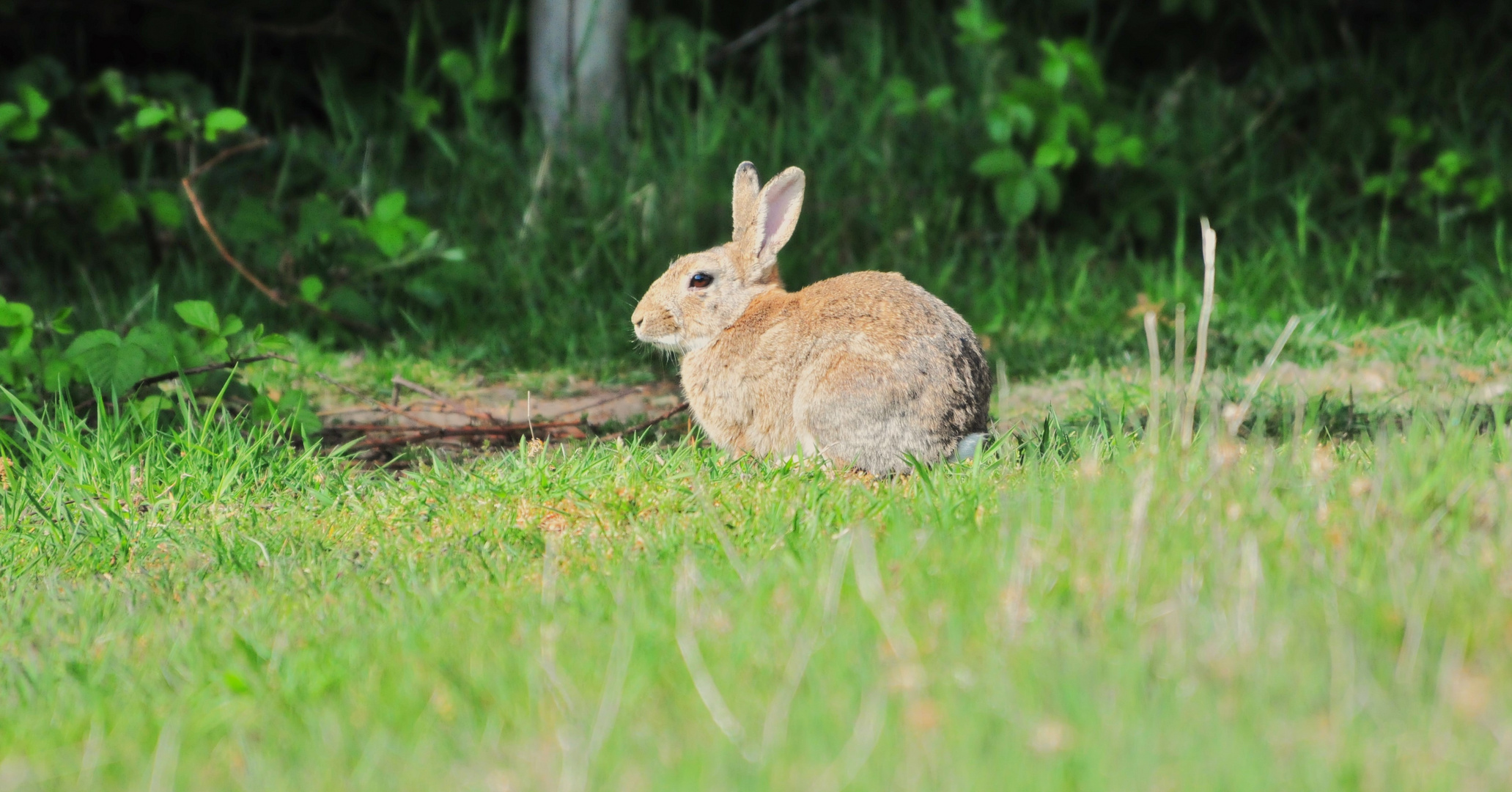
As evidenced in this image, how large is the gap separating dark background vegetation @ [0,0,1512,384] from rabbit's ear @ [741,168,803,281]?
4.38ft

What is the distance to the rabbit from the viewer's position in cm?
400

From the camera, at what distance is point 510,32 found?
7.57 metres

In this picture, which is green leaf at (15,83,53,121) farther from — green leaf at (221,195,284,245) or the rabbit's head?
the rabbit's head

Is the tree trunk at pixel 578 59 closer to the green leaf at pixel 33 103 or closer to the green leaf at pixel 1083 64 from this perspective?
the green leaf at pixel 1083 64

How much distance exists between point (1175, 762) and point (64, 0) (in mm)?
7504

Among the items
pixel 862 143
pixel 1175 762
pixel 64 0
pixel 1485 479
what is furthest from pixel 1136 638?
pixel 64 0

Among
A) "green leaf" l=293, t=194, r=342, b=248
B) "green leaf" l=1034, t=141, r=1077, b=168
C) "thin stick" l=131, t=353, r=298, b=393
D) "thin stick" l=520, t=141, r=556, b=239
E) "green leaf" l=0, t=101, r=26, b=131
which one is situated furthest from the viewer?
"thin stick" l=520, t=141, r=556, b=239

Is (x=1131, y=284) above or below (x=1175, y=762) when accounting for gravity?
below

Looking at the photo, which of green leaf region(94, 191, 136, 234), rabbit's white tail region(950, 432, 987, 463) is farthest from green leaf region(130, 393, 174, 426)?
rabbit's white tail region(950, 432, 987, 463)

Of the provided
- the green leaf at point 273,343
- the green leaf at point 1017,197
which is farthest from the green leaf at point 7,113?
the green leaf at point 1017,197

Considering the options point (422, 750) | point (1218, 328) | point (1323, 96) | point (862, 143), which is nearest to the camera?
point (422, 750)

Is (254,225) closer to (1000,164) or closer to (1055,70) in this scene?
(1000,164)

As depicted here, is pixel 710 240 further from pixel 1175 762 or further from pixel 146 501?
→ pixel 1175 762

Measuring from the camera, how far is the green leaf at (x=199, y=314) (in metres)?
4.37
